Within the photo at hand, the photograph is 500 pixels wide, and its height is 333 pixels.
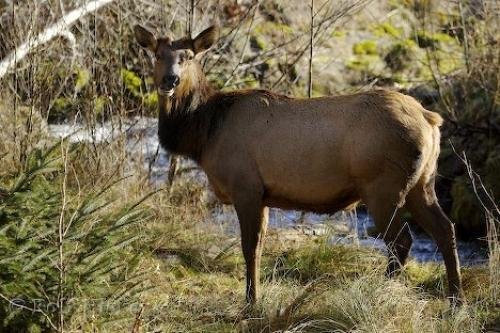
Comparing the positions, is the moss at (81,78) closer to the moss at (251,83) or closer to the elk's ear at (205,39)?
the moss at (251,83)

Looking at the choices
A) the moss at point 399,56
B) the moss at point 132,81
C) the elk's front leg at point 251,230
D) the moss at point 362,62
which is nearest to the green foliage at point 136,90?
the moss at point 132,81

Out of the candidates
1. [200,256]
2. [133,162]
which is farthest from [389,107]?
[133,162]

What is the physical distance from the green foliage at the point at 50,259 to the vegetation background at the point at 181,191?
0.04 feet

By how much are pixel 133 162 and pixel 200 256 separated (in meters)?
1.93

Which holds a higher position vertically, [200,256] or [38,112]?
[38,112]

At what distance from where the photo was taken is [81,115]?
9.69 meters

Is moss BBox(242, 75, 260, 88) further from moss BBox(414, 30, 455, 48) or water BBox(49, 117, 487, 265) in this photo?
moss BBox(414, 30, 455, 48)

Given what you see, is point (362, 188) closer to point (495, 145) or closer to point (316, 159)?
point (316, 159)

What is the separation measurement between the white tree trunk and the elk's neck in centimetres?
178

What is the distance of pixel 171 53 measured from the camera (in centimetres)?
A: 721

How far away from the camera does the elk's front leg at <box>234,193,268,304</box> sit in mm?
6871

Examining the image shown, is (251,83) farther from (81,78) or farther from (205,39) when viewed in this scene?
(205,39)

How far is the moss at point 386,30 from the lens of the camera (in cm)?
1545

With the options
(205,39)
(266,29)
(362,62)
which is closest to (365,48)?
(362,62)
